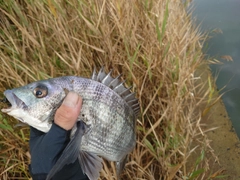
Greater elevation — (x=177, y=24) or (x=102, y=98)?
(x=102, y=98)

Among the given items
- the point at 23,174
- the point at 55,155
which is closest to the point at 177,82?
the point at 55,155

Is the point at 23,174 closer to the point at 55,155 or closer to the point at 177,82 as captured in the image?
the point at 55,155

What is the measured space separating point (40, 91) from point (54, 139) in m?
0.21

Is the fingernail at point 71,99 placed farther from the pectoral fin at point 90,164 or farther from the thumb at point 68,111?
the pectoral fin at point 90,164

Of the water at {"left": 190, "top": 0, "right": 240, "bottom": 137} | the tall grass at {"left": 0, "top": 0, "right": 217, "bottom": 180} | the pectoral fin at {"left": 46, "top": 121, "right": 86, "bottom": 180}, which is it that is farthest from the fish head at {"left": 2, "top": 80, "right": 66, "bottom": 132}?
the water at {"left": 190, "top": 0, "right": 240, "bottom": 137}

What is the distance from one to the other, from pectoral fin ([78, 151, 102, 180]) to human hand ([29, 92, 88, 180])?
0.32ft

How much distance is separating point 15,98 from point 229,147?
1.86 m

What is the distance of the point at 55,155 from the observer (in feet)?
3.80

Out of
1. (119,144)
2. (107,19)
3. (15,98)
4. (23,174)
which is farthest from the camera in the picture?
(107,19)

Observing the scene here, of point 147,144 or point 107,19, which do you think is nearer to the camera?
point 147,144

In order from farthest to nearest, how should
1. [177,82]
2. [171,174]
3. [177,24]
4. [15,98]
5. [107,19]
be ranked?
[177,24], [107,19], [177,82], [171,174], [15,98]

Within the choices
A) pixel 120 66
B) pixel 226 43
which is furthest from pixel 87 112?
pixel 226 43

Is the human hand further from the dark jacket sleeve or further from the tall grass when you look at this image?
the tall grass

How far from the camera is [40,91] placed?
109 centimetres
